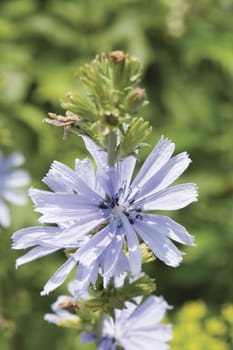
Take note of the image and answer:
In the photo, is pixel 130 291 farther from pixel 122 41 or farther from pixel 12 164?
pixel 122 41

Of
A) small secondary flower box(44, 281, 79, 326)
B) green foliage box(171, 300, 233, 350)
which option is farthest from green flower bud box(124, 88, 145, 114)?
green foliage box(171, 300, 233, 350)

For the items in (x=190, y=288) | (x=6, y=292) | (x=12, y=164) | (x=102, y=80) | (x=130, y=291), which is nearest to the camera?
(x=102, y=80)

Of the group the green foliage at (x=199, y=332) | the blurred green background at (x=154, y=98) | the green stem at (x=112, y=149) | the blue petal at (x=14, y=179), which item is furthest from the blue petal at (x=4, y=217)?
the green stem at (x=112, y=149)

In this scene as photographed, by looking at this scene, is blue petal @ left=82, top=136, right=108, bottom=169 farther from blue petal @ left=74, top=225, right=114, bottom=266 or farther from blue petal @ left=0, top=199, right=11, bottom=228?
blue petal @ left=0, top=199, right=11, bottom=228

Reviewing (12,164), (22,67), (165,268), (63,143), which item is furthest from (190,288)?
(22,67)

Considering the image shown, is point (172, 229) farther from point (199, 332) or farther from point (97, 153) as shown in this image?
point (199, 332)

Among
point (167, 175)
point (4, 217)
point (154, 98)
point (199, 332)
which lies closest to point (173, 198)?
point (167, 175)

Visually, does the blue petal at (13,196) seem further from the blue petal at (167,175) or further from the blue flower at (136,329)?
the blue petal at (167,175)
